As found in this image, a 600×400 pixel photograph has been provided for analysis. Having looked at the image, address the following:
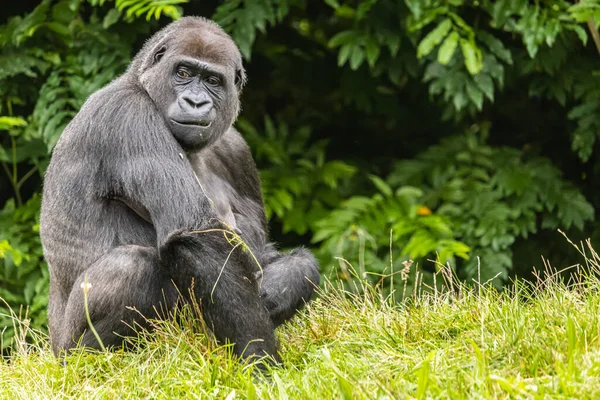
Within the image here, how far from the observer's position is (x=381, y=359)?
301 centimetres

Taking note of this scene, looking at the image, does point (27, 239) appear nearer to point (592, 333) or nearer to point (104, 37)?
point (104, 37)

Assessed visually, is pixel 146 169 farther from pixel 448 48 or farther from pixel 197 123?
pixel 448 48

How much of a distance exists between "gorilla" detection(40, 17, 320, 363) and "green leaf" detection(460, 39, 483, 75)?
158cm

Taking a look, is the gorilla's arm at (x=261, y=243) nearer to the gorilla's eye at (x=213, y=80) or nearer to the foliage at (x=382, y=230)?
the gorilla's eye at (x=213, y=80)

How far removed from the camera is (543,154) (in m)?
6.75

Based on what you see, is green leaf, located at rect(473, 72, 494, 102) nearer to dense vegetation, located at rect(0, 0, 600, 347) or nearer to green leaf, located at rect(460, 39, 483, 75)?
dense vegetation, located at rect(0, 0, 600, 347)

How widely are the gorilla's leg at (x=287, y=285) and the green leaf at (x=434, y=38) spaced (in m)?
1.67

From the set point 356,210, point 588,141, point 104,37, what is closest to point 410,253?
point 356,210

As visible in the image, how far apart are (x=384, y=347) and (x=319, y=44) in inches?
163

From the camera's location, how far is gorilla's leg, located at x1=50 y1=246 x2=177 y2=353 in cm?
346

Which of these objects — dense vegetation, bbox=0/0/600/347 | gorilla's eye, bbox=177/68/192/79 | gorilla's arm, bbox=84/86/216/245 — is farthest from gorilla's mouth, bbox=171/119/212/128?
dense vegetation, bbox=0/0/600/347

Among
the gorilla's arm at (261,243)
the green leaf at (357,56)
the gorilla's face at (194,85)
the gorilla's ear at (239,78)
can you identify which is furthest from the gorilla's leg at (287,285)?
the green leaf at (357,56)

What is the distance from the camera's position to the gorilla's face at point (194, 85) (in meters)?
3.73

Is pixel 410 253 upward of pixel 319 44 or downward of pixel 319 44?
downward
